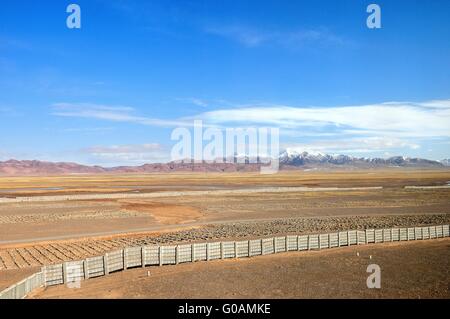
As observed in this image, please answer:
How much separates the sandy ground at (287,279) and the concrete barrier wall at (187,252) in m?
0.62

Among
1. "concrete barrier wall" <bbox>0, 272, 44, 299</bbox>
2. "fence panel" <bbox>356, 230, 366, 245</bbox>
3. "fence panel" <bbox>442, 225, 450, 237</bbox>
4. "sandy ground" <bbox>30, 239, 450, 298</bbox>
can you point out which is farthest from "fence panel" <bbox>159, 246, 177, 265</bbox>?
"fence panel" <bbox>442, 225, 450, 237</bbox>

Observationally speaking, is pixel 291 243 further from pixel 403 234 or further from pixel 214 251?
pixel 403 234

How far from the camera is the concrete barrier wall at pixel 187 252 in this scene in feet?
71.2

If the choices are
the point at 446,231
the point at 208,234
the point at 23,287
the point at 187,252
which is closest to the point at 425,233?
the point at 446,231

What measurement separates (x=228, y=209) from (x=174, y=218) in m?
11.1

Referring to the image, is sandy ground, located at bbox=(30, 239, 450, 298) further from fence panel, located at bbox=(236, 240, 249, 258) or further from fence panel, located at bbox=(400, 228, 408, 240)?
fence panel, located at bbox=(400, 228, 408, 240)

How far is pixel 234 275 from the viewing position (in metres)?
24.0

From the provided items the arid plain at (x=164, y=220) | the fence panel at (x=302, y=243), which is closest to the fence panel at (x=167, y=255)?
the arid plain at (x=164, y=220)

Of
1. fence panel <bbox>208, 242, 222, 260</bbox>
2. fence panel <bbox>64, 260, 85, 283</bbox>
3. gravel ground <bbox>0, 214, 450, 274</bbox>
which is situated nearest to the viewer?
fence panel <bbox>64, 260, 85, 283</bbox>

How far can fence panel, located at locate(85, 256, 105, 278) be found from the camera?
23.4 meters

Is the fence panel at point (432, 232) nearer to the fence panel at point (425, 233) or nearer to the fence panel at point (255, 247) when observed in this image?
the fence panel at point (425, 233)
